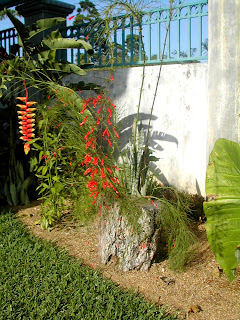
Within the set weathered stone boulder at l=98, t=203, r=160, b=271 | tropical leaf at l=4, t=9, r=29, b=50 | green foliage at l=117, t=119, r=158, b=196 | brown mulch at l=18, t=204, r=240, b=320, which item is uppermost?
tropical leaf at l=4, t=9, r=29, b=50

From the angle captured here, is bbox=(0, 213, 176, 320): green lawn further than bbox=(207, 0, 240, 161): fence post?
No

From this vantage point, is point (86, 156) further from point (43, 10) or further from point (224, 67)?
point (43, 10)

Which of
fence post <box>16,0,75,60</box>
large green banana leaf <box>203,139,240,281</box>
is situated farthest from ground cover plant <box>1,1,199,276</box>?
fence post <box>16,0,75,60</box>

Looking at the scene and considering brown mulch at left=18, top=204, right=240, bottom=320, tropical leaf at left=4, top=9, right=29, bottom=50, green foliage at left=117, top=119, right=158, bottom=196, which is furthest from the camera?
tropical leaf at left=4, top=9, right=29, bottom=50

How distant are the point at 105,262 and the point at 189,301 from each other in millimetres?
944

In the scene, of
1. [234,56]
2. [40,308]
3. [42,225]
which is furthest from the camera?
[42,225]

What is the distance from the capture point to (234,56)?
454 centimetres

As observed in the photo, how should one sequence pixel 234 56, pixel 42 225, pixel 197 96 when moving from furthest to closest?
pixel 197 96
pixel 42 225
pixel 234 56

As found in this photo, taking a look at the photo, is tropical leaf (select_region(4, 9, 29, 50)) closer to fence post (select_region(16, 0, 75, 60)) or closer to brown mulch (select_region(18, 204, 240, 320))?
fence post (select_region(16, 0, 75, 60))

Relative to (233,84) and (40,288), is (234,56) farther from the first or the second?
(40,288)

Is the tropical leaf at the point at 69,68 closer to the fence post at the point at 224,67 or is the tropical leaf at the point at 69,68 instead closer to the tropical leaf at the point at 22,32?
the tropical leaf at the point at 22,32

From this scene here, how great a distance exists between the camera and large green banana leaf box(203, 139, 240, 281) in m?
3.49

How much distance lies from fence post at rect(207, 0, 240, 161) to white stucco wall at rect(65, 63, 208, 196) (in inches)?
14.0

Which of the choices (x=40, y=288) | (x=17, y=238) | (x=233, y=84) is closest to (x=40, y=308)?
(x=40, y=288)
